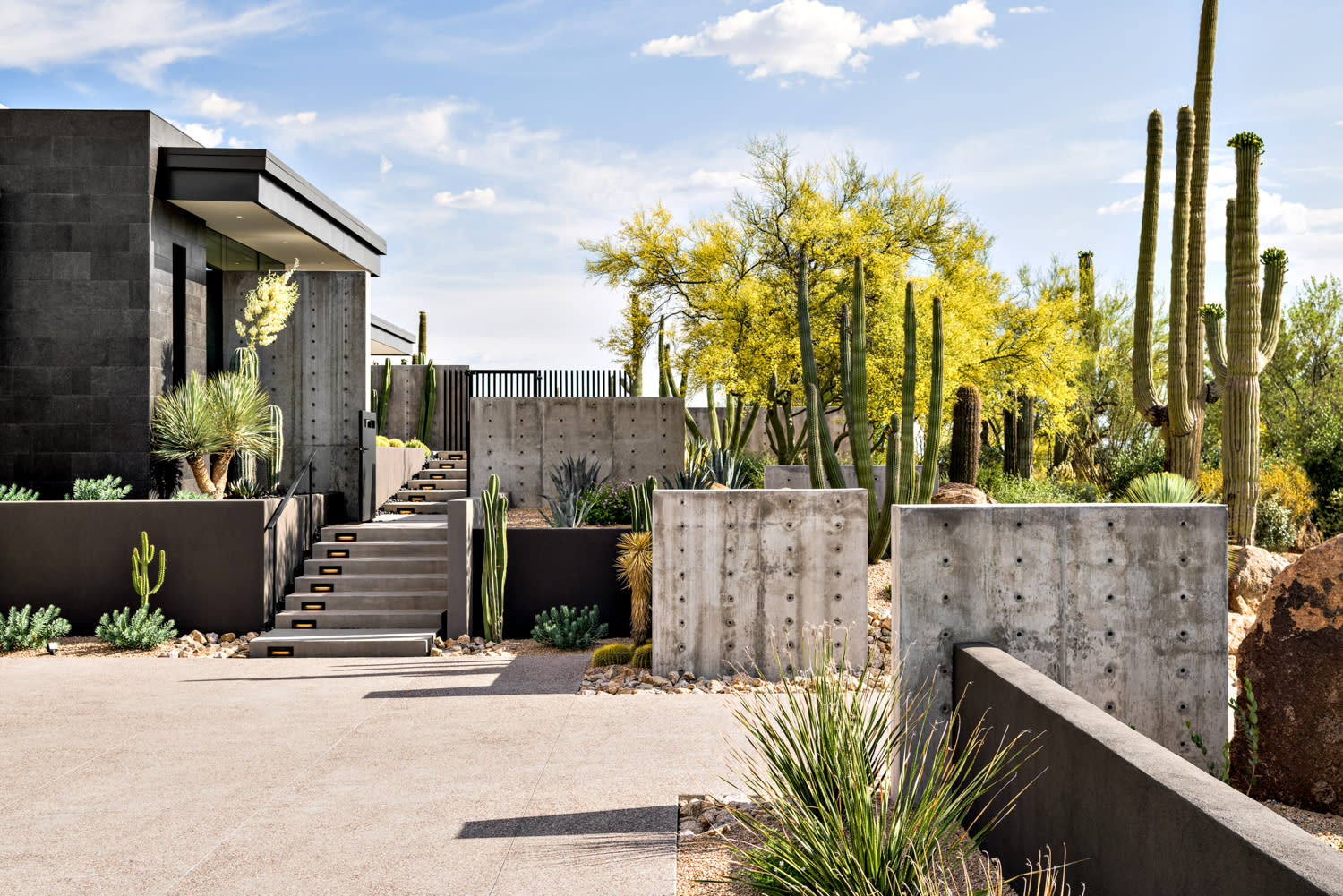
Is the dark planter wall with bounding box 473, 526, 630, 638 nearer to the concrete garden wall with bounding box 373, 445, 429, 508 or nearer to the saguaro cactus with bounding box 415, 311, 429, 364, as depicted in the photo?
the concrete garden wall with bounding box 373, 445, 429, 508

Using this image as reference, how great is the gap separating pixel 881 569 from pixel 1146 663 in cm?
614

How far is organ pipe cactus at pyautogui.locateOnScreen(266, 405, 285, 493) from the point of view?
1259 centimetres

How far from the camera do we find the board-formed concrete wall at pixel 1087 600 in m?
4.75

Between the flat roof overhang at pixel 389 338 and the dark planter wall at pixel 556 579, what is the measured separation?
1478cm

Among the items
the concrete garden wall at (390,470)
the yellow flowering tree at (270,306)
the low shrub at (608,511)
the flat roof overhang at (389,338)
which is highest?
the flat roof overhang at (389,338)

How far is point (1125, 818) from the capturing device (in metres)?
2.86

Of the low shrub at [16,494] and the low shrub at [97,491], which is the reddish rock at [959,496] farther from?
the low shrub at [16,494]

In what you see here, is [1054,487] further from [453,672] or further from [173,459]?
[173,459]

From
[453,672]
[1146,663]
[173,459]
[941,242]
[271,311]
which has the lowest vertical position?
[453,672]

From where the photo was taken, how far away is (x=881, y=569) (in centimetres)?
1105

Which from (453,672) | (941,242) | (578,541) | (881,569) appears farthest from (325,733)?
(941,242)

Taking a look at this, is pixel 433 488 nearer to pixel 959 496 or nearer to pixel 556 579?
pixel 556 579

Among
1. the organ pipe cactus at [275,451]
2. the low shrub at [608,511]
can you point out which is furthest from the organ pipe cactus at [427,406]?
the low shrub at [608,511]

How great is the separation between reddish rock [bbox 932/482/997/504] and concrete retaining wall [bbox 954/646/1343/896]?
353 inches
